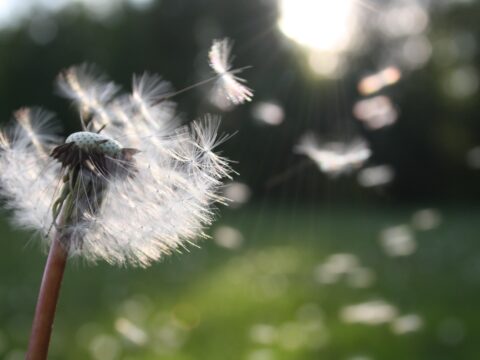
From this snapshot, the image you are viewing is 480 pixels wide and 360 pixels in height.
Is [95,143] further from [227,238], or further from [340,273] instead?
[340,273]

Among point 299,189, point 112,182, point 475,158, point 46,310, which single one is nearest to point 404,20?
point 299,189

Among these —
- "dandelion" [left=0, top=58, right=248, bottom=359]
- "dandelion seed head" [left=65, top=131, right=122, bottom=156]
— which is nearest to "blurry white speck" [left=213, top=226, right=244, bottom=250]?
"dandelion" [left=0, top=58, right=248, bottom=359]

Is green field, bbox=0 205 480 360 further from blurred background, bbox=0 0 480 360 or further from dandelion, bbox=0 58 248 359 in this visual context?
dandelion, bbox=0 58 248 359

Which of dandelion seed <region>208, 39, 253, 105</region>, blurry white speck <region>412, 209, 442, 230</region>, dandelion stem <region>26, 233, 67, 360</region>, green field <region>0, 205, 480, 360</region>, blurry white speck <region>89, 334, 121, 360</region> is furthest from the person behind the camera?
blurry white speck <region>412, 209, 442, 230</region>

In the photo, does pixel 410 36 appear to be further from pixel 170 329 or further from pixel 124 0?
pixel 170 329

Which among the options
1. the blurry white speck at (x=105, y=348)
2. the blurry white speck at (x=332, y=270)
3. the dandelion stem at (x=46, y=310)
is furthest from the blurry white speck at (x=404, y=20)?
the dandelion stem at (x=46, y=310)

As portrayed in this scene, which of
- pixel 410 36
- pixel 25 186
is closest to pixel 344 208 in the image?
pixel 410 36

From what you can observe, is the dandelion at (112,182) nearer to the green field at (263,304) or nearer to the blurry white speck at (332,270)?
the green field at (263,304)
